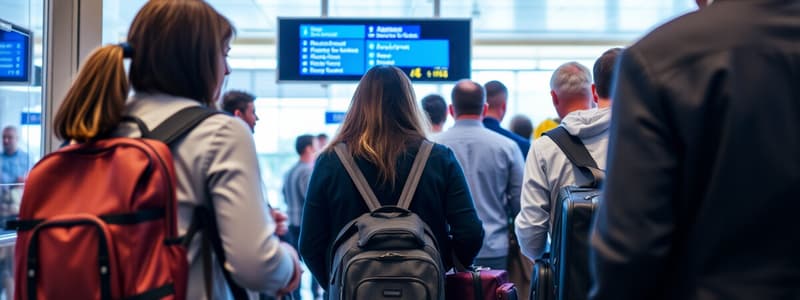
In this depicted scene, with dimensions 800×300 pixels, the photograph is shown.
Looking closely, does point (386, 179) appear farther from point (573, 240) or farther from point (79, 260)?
point (79, 260)

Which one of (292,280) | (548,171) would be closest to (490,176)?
(548,171)

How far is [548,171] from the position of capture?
284cm

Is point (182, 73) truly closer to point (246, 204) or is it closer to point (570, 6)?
point (246, 204)

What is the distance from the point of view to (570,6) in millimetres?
9336

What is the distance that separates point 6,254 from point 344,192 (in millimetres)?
1266

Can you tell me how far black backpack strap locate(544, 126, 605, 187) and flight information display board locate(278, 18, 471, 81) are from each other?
2.85 m

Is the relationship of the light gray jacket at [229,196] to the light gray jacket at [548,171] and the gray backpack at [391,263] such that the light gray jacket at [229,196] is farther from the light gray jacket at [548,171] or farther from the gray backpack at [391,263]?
the light gray jacket at [548,171]

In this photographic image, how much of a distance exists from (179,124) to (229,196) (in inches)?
7.1

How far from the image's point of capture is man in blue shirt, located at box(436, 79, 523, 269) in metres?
3.92

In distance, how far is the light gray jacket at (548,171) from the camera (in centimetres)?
277

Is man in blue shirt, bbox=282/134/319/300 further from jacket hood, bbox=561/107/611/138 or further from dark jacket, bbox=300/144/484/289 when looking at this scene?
jacket hood, bbox=561/107/611/138

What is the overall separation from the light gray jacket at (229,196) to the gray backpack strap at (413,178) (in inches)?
39.1

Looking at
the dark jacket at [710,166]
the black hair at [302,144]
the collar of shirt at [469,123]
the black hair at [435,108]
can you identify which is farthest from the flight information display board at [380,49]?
the dark jacket at [710,166]

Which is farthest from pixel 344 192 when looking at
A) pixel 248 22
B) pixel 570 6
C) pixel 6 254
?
pixel 248 22
